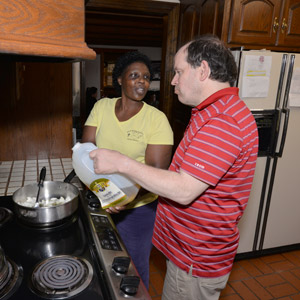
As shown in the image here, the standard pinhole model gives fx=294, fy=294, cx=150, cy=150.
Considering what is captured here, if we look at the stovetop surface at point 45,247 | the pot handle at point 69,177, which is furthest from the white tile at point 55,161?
the stovetop surface at point 45,247

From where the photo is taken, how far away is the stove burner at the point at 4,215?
1.27m

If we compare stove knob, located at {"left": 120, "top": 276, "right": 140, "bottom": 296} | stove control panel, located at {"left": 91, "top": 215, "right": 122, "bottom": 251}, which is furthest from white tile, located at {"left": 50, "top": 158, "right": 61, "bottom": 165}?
stove knob, located at {"left": 120, "top": 276, "right": 140, "bottom": 296}

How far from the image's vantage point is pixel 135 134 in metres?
1.59

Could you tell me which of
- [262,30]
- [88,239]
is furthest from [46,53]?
[262,30]

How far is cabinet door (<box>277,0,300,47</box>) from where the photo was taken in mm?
2438

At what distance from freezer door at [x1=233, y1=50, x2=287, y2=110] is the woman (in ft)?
2.94

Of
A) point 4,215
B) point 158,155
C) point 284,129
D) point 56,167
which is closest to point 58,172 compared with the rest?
point 56,167

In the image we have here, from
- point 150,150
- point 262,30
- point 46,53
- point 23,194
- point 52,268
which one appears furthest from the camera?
point 262,30

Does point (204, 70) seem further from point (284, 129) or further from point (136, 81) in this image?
point (284, 129)

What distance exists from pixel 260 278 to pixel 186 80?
2033 mm

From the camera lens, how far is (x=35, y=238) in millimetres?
1169

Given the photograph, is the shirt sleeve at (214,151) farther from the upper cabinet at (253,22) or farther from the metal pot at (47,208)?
the upper cabinet at (253,22)

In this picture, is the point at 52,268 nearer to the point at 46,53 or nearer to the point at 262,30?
the point at 46,53

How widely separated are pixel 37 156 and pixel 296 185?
229 cm
